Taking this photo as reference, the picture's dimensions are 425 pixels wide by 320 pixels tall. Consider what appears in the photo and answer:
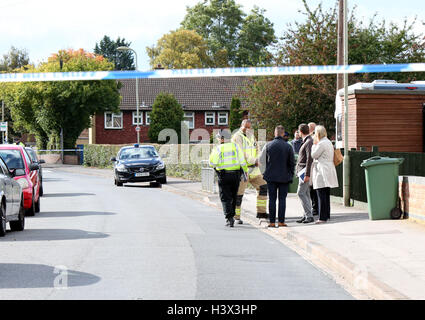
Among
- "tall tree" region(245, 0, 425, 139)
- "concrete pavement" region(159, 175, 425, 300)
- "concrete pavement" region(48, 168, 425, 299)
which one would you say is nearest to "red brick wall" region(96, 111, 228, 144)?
"tall tree" region(245, 0, 425, 139)

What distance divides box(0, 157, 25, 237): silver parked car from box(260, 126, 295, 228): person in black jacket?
4.47m

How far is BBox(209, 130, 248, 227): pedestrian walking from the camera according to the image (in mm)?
15188

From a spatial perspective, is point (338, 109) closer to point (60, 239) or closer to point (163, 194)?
point (163, 194)

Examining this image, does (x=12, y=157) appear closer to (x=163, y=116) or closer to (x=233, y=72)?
(x=233, y=72)

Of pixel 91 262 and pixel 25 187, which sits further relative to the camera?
pixel 25 187

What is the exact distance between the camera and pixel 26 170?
60.7 feet

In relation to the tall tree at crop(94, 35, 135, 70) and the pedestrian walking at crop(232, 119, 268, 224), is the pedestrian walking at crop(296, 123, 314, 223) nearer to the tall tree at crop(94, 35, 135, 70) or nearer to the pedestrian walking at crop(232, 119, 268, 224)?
the pedestrian walking at crop(232, 119, 268, 224)

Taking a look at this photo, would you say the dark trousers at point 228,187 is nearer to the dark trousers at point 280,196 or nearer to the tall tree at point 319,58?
the dark trousers at point 280,196

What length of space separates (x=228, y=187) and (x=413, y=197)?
3399 millimetres

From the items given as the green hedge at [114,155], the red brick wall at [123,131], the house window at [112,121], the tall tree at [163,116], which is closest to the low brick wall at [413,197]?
the green hedge at [114,155]

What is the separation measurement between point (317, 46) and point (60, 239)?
24.4 m

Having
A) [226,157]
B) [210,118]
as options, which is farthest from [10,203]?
[210,118]

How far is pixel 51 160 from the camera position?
59.2m

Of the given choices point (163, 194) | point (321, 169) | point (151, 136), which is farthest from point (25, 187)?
point (151, 136)
